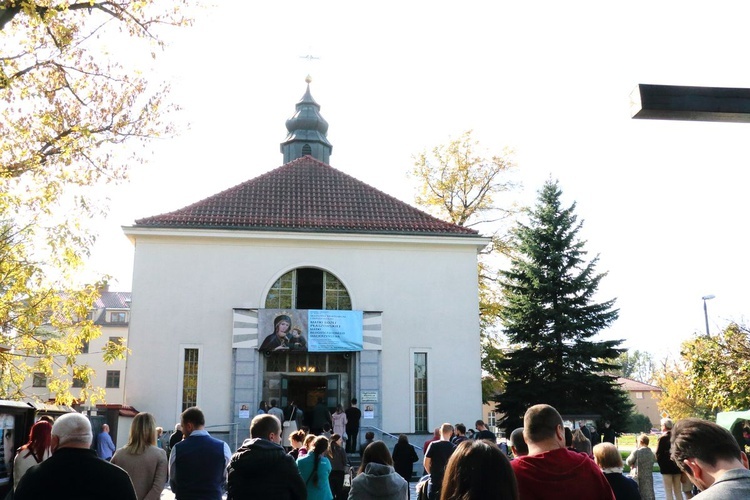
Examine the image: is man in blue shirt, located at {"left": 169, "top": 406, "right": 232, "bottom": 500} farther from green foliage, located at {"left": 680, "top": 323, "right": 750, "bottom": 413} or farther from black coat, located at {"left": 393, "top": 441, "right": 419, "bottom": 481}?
green foliage, located at {"left": 680, "top": 323, "right": 750, "bottom": 413}

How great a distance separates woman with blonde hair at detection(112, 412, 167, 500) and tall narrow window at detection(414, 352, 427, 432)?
17368 mm

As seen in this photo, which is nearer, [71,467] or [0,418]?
[71,467]

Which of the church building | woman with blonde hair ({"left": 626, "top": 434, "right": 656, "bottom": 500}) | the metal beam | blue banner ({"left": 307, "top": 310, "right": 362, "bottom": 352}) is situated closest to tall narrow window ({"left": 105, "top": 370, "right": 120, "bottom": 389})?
the church building

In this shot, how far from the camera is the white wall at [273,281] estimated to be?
22688 mm

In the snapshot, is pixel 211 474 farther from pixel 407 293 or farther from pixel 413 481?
pixel 407 293

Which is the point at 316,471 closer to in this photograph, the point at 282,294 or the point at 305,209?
the point at 282,294

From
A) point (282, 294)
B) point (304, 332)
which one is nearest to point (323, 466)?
point (304, 332)

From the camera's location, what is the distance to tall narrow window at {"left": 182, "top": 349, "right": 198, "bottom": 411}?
883 inches

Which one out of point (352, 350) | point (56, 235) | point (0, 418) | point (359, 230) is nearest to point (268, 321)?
point (352, 350)

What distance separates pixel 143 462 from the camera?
6.59 m

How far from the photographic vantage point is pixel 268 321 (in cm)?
2300

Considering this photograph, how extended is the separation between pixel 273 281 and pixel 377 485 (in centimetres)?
1743

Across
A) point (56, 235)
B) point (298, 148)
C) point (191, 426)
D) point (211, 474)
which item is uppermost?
point (298, 148)

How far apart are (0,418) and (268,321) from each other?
49.7 feet
